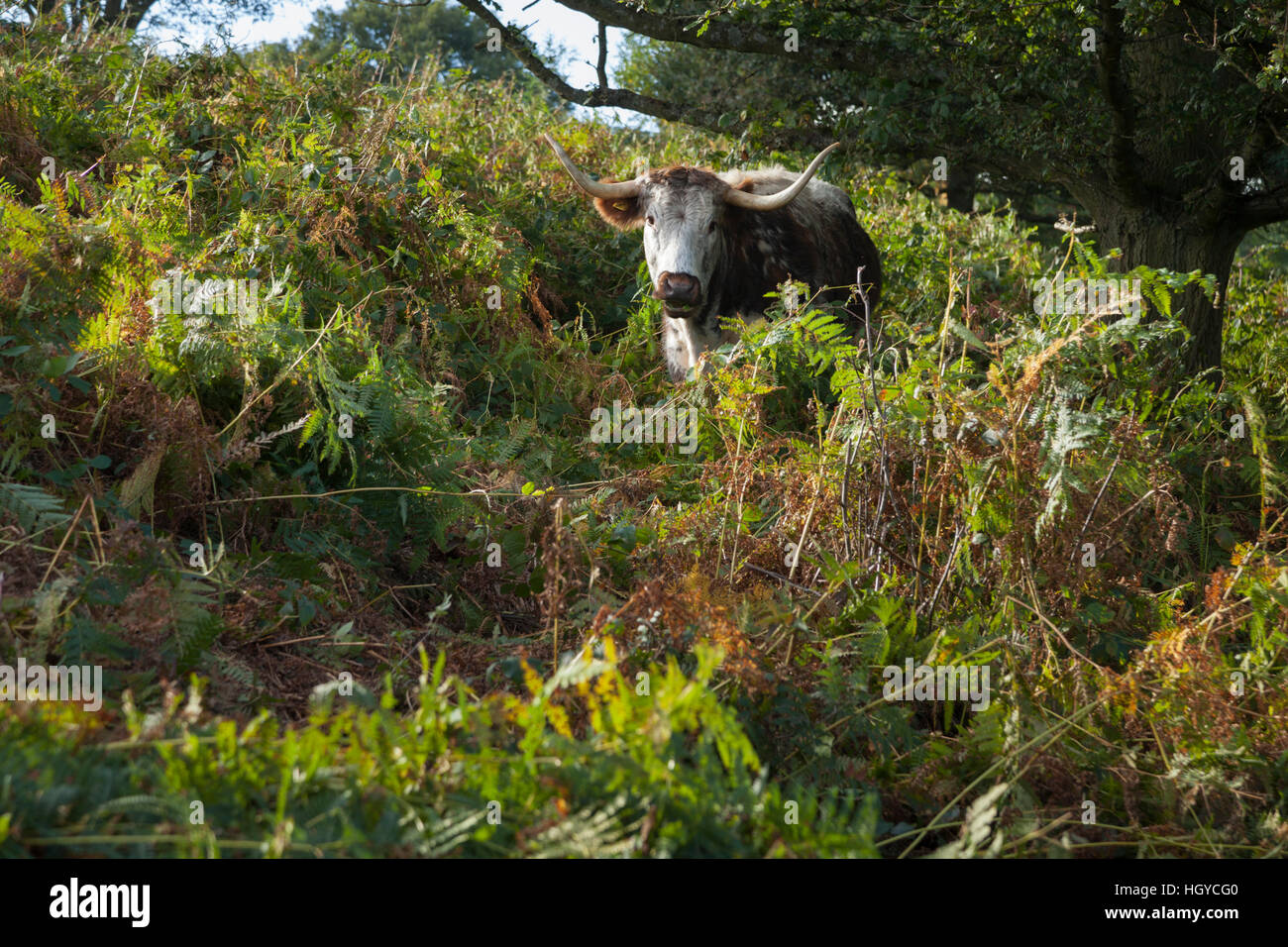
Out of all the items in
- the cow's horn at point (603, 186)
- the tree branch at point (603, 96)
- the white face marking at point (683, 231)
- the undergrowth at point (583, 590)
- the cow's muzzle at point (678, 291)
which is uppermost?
the tree branch at point (603, 96)

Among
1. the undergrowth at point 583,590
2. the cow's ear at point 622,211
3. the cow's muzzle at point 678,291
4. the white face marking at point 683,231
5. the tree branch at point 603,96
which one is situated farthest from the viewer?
the cow's ear at point 622,211

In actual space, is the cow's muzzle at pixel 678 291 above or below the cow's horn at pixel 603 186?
below

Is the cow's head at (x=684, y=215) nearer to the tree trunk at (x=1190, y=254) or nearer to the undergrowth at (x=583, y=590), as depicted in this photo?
the undergrowth at (x=583, y=590)

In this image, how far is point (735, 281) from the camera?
7277mm

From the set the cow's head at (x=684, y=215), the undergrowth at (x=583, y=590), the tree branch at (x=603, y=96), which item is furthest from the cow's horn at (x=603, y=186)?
the undergrowth at (x=583, y=590)

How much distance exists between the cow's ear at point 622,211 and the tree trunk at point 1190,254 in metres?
3.08

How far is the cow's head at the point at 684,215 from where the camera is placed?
6617mm

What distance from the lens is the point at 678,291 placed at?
6.51 meters

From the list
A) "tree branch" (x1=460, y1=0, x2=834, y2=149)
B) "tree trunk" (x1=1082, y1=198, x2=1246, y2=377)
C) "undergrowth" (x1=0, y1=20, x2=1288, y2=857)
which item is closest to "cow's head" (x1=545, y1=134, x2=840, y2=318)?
"tree branch" (x1=460, y1=0, x2=834, y2=149)

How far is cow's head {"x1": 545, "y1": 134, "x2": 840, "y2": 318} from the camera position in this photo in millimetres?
6617

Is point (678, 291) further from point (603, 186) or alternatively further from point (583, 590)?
point (583, 590)

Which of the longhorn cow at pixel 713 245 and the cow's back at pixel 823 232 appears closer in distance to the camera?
the longhorn cow at pixel 713 245

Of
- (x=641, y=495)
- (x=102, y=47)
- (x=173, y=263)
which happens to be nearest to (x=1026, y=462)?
(x=641, y=495)
